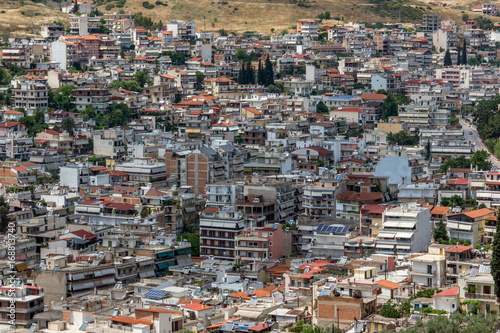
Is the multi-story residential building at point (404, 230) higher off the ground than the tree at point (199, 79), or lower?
lower

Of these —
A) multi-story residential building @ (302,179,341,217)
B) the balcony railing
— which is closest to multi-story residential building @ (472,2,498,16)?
multi-story residential building @ (302,179,341,217)

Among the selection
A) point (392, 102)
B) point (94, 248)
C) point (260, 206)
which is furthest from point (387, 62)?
point (94, 248)

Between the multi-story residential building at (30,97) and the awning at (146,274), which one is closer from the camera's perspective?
the awning at (146,274)

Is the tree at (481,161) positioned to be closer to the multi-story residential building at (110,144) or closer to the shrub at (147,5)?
the multi-story residential building at (110,144)

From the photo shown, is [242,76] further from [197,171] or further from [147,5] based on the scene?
[197,171]

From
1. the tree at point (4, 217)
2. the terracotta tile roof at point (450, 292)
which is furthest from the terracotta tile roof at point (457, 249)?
the tree at point (4, 217)

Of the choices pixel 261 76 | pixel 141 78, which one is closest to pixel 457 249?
pixel 141 78

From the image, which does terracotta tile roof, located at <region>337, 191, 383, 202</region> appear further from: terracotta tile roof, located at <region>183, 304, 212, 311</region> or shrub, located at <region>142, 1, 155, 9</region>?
shrub, located at <region>142, 1, 155, 9</region>
